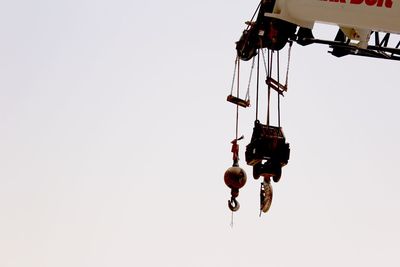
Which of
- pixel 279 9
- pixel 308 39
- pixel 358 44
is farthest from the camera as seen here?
pixel 308 39

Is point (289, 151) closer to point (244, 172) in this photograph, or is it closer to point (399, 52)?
point (244, 172)

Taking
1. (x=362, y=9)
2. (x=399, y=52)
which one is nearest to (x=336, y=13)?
(x=362, y=9)

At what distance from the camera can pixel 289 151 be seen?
53.8ft

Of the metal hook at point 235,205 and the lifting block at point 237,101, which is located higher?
the lifting block at point 237,101

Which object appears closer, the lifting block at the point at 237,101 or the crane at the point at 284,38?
the crane at the point at 284,38

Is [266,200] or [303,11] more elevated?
[303,11]

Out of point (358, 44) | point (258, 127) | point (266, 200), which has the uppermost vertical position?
point (358, 44)

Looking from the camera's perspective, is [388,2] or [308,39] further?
[308,39]

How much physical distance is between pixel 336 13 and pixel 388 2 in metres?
0.76

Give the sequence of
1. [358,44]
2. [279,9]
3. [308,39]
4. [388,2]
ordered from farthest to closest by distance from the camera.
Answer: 1. [308,39]
2. [358,44]
3. [279,9]
4. [388,2]

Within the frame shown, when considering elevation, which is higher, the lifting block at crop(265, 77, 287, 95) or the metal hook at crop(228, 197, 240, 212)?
the lifting block at crop(265, 77, 287, 95)

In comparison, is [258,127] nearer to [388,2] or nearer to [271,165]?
[271,165]

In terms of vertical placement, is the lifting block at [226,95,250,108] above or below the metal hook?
above

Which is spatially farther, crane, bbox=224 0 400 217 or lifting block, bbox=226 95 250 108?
lifting block, bbox=226 95 250 108
